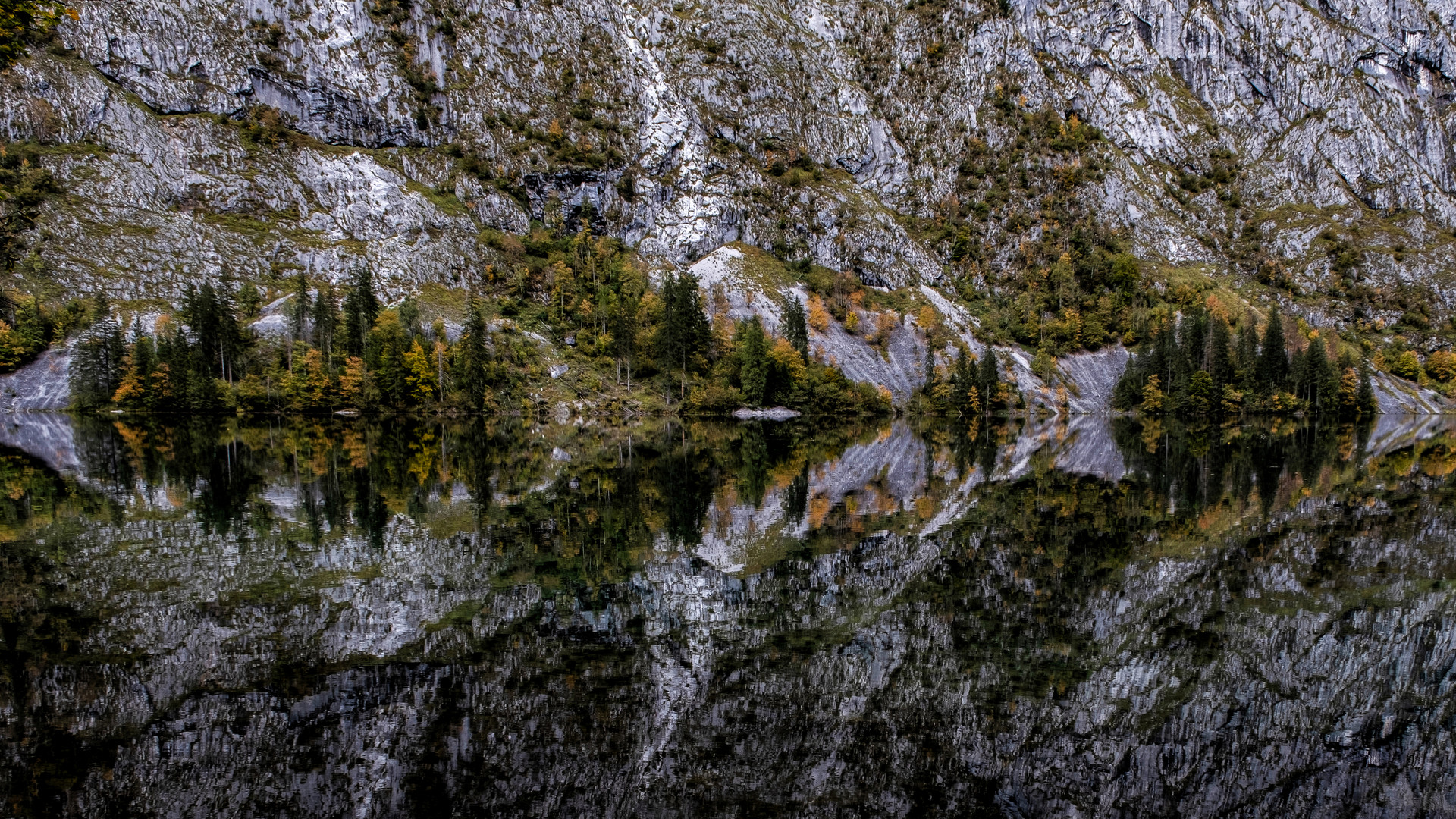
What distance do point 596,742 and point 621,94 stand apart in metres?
168

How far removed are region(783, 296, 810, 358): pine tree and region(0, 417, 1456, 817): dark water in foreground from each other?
8693cm

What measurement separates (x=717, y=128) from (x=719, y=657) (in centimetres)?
15935

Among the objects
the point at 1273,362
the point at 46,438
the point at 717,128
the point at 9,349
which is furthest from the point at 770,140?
the point at 46,438

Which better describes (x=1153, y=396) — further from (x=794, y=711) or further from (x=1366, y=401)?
(x=794, y=711)

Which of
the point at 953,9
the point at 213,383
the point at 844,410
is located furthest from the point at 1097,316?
the point at 213,383

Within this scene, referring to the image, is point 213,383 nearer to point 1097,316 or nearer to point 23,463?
point 23,463

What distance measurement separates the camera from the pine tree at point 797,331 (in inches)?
4451

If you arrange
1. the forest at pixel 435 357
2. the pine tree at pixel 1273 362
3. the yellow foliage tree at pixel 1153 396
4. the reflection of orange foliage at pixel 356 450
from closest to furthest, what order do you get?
the reflection of orange foliage at pixel 356 450 → the forest at pixel 435 357 → the yellow foliage tree at pixel 1153 396 → the pine tree at pixel 1273 362

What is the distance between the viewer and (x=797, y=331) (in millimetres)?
113875

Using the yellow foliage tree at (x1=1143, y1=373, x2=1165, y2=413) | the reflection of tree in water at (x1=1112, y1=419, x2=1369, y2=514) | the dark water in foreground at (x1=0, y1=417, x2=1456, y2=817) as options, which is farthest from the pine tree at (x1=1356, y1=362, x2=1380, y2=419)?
the dark water in foreground at (x1=0, y1=417, x2=1456, y2=817)

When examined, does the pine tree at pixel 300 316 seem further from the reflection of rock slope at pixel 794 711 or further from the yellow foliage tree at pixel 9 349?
the reflection of rock slope at pixel 794 711

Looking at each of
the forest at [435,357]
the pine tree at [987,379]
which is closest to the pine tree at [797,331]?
the forest at [435,357]

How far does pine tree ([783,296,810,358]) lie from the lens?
113m

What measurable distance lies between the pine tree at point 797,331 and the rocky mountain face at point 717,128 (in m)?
33.5
